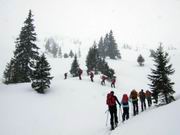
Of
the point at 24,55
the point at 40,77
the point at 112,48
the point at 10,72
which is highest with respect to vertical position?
the point at 112,48

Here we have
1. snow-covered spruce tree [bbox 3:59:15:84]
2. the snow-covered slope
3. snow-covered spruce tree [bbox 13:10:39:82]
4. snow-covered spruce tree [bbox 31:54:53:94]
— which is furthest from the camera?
snow-covered spruce tree [bbox 3:59:15:84]

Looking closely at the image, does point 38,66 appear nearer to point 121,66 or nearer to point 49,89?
point 49,89

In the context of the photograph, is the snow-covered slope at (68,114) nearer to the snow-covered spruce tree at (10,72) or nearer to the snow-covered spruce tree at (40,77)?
the snow-covered spruce tree at (40,77)

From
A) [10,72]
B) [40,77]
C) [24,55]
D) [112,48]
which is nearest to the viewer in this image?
[40,77]

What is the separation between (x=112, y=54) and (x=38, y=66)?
193 feet

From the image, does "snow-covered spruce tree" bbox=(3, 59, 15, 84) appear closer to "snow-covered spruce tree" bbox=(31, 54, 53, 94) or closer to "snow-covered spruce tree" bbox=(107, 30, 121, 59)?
"snow-covered spruce tree" bbox=(31, 54, 53, 94)

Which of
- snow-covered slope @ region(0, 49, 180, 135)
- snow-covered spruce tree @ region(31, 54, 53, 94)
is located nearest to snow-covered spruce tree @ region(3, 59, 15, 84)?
snow-covered slope @ region(0, 49, 180, 135)

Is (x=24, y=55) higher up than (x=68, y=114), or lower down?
higher up

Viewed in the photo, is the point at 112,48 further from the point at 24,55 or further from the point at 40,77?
the point at 40,77

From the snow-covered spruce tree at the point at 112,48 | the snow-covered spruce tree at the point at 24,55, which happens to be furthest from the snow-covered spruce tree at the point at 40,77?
the snow-covered spruce tree at the point at 112,48

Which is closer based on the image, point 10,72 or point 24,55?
point 24,55

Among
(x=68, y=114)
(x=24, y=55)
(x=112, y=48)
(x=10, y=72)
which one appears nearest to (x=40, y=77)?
(x=68, y=114)

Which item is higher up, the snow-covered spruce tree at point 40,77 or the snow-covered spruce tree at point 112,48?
the snow-covered spruce tree at point 112,48

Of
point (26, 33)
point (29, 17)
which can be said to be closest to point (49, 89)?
point (26, 33)
